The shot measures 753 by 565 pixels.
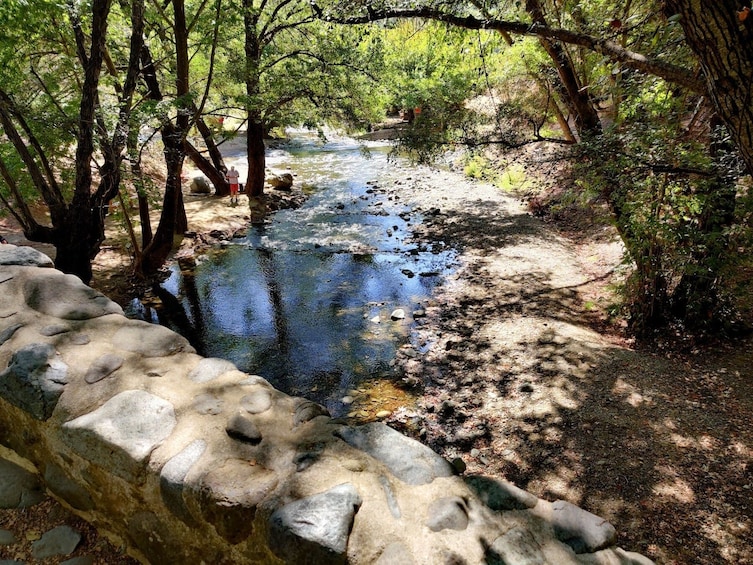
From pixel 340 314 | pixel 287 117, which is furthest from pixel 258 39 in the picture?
pixel 340 314

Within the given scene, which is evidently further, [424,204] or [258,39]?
[424,204]

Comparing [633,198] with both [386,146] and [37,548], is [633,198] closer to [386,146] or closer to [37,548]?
[37,548]

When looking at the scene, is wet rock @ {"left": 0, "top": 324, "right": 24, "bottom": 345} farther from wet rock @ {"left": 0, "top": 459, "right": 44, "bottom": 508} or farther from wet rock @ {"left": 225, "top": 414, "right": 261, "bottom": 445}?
wet rock @ {"left": 225, "top": 414, "right": 261, "bottom": 445}

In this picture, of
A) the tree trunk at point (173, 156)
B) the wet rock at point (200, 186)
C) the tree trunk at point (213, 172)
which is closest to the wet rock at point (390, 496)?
the tree trunk at point (173, 156)

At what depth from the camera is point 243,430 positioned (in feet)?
6.71

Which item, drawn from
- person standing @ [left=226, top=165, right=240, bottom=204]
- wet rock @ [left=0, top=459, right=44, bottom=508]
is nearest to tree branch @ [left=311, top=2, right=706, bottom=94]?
wet rock @ [left=0, top=459, right=44, bottom=508]

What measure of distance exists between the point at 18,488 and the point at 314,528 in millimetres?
1828

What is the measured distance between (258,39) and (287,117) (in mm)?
2159

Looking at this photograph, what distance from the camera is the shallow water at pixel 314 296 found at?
5.45 m

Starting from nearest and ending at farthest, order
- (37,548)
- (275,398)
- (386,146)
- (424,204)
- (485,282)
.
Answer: (37,548) < (275,398) < (485,282) < (424,204) < (386,146)

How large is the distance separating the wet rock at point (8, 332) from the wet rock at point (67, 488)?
2.56 feet

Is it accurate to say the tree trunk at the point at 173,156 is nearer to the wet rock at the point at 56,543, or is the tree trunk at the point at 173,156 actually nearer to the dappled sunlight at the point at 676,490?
the wet rock at the point at 56,543

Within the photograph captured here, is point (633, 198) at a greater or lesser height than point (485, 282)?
greater

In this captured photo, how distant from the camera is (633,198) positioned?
4445 millimetres
